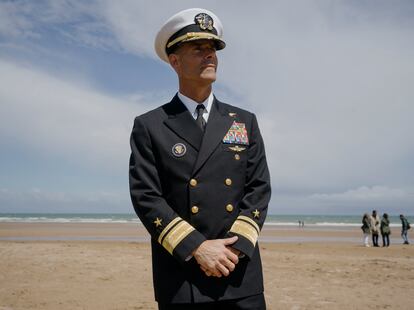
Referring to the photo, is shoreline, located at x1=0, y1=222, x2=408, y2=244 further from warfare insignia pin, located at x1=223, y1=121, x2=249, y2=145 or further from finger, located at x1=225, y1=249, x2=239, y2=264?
finger, located at x1=225, y1=249, x2=239, y2=264

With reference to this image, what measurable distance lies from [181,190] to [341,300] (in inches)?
239

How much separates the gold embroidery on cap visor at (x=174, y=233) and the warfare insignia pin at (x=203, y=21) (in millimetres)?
1183

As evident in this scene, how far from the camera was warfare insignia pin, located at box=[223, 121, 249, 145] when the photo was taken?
2.60 meters

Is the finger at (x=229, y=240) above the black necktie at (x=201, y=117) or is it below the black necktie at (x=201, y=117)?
below

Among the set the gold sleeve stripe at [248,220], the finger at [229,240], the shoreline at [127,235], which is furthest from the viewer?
the shoreline at [127,235]

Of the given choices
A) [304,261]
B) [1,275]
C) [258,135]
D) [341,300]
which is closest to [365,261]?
[304,261]

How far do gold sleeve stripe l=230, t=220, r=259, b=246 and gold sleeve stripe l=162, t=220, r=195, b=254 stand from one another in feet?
0.82

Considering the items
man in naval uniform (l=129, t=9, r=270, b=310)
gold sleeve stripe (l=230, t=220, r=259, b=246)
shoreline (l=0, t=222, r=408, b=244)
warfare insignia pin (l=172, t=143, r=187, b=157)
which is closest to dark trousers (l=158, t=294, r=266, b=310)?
man in naval uniform (l=129, t=9, r=270, b=310)

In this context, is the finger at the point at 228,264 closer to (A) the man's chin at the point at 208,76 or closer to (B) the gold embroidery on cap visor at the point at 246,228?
(B) the gold embroidery on cap visor at the point at 246,228

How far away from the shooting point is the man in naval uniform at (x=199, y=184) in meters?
2.29

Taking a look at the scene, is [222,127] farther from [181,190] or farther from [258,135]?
[181,190]

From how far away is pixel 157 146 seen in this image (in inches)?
99.7

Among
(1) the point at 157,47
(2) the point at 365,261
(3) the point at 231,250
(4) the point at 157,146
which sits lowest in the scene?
(2) the point at 365,261

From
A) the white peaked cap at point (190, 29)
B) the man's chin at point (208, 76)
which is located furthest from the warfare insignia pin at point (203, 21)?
the man's chin at point (208, 76)
